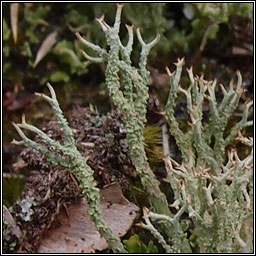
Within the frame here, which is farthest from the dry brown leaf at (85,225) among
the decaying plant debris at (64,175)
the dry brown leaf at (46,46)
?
the dry brown leaf at (46,46)

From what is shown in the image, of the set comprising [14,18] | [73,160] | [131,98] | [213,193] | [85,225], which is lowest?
[85,225]

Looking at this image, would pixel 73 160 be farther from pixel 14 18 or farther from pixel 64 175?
pixel 14 18

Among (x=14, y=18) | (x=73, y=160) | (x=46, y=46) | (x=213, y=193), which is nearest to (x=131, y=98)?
(x=73, y=160)

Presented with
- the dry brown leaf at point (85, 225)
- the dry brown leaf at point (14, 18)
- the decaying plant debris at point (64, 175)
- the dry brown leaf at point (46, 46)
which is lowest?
the dry brown leaf at point (85, 225)

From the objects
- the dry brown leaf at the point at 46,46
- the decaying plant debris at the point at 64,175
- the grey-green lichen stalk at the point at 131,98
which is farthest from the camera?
the dry brown leaf at the point at 46,46

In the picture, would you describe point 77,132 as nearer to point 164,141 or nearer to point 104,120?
point 104,120

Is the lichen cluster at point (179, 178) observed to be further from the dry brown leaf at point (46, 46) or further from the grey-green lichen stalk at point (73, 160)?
the dry brown leaf at point (46, 46)
